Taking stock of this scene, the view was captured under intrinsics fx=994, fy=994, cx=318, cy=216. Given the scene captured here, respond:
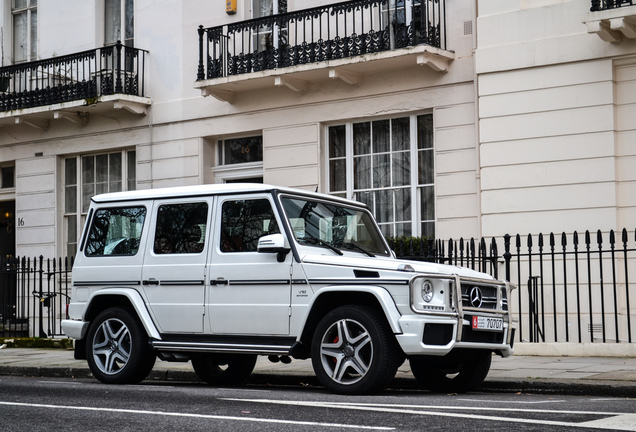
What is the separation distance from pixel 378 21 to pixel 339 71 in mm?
1119

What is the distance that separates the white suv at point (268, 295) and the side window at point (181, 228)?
13 mm

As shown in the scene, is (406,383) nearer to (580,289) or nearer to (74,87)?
(580,289)

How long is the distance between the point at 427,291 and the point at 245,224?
2120mm

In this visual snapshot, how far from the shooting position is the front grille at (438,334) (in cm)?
878

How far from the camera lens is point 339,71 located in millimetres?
17547

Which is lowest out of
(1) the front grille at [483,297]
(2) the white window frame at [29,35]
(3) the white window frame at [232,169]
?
(1) the front grille at [483,297]

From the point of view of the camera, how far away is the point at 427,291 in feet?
29.2

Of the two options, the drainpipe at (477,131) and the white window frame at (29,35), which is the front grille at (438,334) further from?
the white window frame at (29,35)

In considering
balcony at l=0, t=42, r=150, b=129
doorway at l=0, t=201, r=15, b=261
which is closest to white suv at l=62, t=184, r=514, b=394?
balcony at l=0, t=42, r=150, b=129

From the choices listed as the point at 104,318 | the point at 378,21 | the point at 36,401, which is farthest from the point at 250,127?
the point at 36,401

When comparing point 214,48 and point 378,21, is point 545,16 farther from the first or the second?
point 214,48

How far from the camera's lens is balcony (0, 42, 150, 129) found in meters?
20.4

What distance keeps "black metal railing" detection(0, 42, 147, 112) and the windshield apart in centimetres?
1078

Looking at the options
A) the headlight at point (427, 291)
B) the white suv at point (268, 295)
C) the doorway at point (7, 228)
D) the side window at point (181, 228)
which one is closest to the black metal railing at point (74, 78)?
the doorway at point (7, 228)
